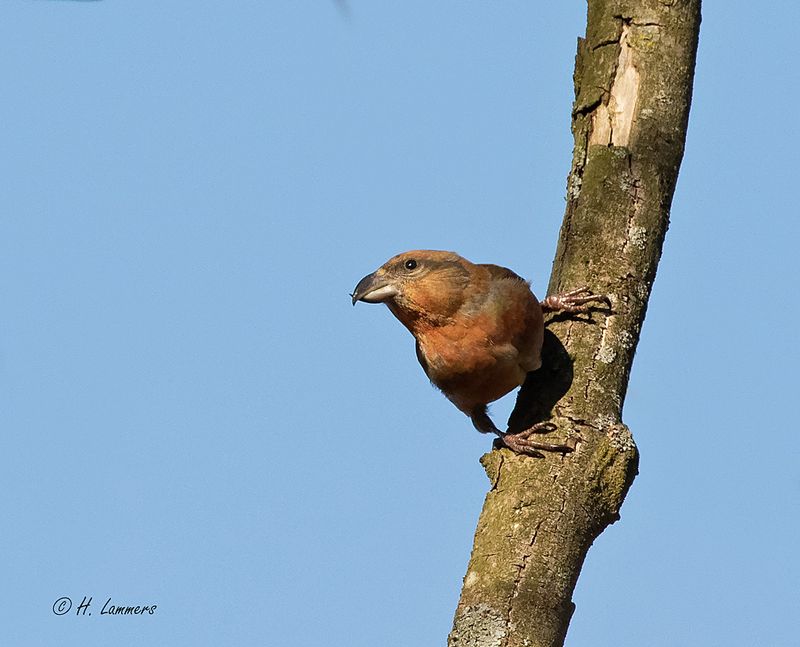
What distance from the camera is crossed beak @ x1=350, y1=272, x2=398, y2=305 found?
5215 millimetres

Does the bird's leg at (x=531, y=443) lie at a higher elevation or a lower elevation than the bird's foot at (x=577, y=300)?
lower

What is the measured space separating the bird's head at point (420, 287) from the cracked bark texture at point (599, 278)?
0.58 m

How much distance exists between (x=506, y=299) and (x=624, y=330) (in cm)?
80

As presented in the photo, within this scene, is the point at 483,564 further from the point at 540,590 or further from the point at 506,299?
the point at 506,299

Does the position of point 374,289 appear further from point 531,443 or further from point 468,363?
point 531,443

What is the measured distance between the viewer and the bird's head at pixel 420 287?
5359 millimetres

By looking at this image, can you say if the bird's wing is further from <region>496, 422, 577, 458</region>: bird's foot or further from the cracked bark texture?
<region>496, 422, 577, 458</region>: bird's foot

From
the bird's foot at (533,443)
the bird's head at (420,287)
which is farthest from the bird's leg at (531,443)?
the bird's head at (420,287)

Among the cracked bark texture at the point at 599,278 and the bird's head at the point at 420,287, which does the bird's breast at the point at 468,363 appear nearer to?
the bird's head at the point at 420,287

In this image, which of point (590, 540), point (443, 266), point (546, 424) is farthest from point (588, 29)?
point (590, 540)

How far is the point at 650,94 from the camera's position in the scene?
192 inches

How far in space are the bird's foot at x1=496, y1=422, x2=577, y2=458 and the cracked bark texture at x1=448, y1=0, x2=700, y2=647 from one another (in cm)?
3

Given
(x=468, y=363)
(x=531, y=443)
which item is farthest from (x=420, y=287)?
(x=531, y=443)

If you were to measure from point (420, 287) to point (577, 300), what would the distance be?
89cm
